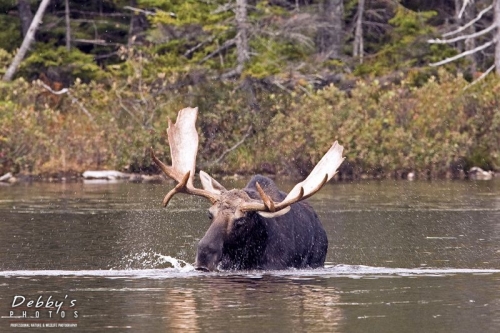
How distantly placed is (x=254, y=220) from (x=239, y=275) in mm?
612

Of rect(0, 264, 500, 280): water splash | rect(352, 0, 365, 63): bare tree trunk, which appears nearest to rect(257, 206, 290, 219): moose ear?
rect(0, 264, 500, 280): water splash

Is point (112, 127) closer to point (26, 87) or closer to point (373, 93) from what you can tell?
point (26, 87)

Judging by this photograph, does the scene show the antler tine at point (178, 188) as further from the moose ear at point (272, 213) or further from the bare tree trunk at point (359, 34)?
the bare tree trunk at point (359, 34)

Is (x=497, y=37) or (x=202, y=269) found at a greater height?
(x=497, y=37)

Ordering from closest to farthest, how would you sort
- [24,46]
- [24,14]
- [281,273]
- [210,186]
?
[281,273]
[210,186]
[24,46]
[24,14]

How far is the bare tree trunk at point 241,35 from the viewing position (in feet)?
128

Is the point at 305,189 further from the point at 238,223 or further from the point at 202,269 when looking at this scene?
the point at 202,269

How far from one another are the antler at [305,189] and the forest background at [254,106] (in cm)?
2126

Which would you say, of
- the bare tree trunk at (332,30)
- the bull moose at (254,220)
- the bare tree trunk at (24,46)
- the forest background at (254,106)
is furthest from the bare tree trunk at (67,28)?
the bull moose at (254,220)

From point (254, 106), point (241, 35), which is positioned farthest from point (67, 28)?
point (254, 106)

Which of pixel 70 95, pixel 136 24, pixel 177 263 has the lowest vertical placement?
pixel 177 263

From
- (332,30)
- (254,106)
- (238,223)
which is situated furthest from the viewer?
(332,30)

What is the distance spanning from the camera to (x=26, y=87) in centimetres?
3922

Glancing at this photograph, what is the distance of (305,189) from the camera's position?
49.7 ft
